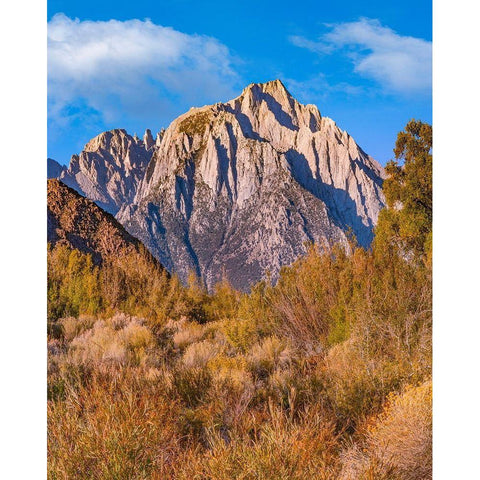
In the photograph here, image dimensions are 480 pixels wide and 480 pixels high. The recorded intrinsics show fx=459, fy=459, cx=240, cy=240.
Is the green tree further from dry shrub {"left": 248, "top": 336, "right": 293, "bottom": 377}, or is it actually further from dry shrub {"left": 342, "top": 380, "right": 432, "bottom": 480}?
dry shrub {"left": 342, "top": 380, "right": 432, "bottom": 480}

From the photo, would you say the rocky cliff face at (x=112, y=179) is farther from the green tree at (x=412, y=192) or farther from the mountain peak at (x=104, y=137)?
the green tree at (x=412, y=192)

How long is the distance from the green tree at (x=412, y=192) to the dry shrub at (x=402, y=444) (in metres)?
2.26

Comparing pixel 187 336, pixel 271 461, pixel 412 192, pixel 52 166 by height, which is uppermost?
pixel 52 166

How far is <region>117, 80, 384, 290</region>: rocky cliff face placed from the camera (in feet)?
23.8

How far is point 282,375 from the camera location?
16.0ft


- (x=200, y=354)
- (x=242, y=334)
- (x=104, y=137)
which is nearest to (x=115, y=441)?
(x=200, y=354)

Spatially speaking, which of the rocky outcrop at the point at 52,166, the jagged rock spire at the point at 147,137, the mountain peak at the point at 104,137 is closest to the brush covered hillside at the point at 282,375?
the rocky outcrop at the point at 52,166

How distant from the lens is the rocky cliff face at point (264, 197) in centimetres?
725

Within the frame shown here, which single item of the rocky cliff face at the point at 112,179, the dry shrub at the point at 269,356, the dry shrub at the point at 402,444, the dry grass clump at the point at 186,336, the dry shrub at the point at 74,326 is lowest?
the dry shrub at the point at 402,444

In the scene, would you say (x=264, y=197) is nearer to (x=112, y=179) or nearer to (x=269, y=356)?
(x=112, y=179)

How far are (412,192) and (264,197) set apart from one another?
68.1 ft

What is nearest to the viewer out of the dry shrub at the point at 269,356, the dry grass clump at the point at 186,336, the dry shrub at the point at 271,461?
the dry shrub at the point at 271,461
